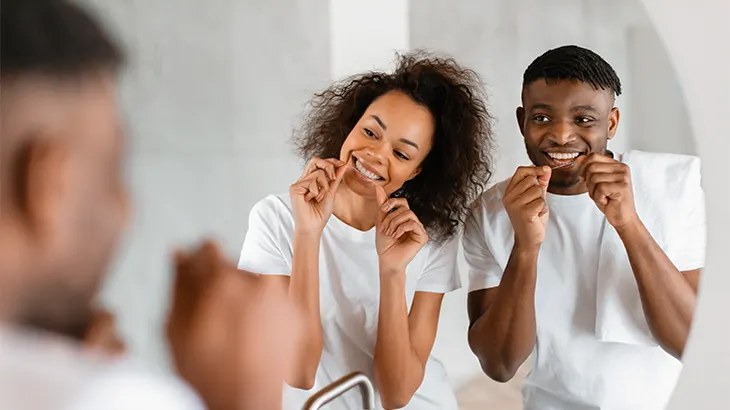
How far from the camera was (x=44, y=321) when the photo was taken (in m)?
0.67

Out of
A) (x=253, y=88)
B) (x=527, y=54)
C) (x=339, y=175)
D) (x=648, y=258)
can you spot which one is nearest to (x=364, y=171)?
(x=339, y=175)

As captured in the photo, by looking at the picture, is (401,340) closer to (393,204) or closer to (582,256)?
(393,204)

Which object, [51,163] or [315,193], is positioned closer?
[51,163]

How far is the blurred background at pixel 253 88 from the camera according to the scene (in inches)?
27.8

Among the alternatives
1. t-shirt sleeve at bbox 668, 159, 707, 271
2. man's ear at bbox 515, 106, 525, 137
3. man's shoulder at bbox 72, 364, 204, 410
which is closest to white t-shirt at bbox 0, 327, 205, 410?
man's shoulder at bbox 72, 364, 204, 410

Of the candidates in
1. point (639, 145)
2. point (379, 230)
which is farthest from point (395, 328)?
point (639, 145)

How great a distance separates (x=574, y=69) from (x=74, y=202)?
1.72ft

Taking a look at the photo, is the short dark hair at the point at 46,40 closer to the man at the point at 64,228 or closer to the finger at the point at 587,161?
the man at the point at 64,228

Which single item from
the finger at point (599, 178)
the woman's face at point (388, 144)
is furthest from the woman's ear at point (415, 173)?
the finger at point (599, 178)

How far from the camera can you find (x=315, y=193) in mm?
777

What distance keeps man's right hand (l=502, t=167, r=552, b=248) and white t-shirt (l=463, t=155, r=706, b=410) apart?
1 cm

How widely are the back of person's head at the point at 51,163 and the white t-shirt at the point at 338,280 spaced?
14cm

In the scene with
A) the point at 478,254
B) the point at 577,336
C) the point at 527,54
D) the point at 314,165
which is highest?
the point at 527,54

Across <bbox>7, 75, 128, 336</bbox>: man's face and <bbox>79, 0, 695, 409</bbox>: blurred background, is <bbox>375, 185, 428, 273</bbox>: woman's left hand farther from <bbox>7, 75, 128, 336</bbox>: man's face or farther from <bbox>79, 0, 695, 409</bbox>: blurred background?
<bbox>7, 75, 128, 336</bbox>: man's face
